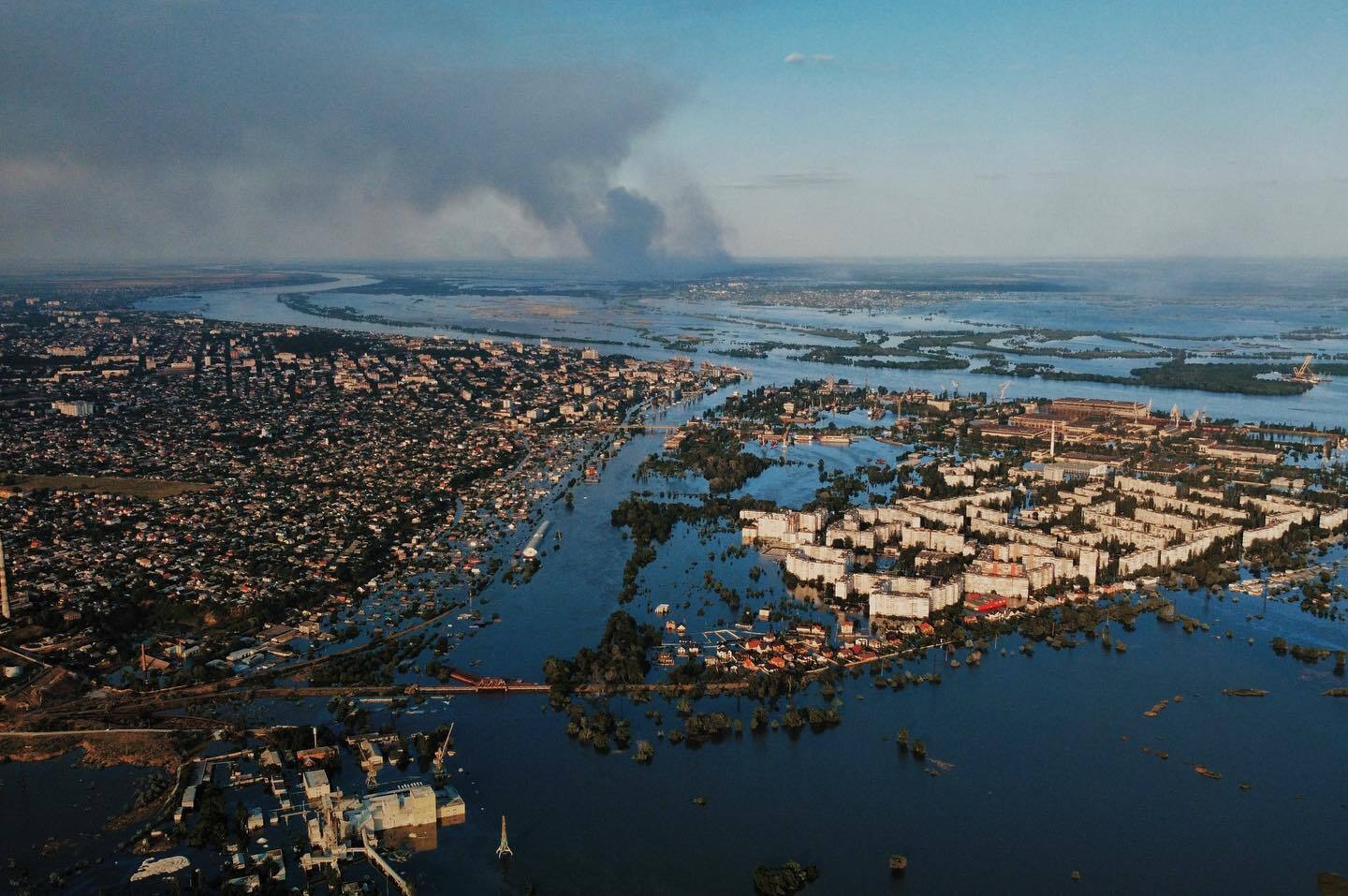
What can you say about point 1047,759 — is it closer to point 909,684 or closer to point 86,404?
point 909,684

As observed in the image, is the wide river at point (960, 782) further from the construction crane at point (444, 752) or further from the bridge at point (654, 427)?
the bridge at point (654, 427)

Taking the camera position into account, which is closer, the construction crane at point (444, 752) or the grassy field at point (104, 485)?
the construction crane at point (444, 752)

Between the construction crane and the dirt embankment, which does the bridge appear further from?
the dirt embankment

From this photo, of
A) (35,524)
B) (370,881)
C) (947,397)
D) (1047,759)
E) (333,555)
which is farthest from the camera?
(947,397)

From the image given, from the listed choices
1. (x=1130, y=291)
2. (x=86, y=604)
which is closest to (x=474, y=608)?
(x=86, y=604)

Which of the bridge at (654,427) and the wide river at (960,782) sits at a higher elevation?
the bridge at (654,427)

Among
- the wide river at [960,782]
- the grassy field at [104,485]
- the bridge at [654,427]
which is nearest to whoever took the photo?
the wide river at [960,782]

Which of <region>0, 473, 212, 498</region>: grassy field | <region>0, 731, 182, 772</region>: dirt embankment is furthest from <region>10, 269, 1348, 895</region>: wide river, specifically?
<region>0, 473, 212, 498</region>: grassy field

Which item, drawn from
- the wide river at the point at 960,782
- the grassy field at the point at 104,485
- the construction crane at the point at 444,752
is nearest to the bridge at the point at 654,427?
the grassy field at the point at 104,485
